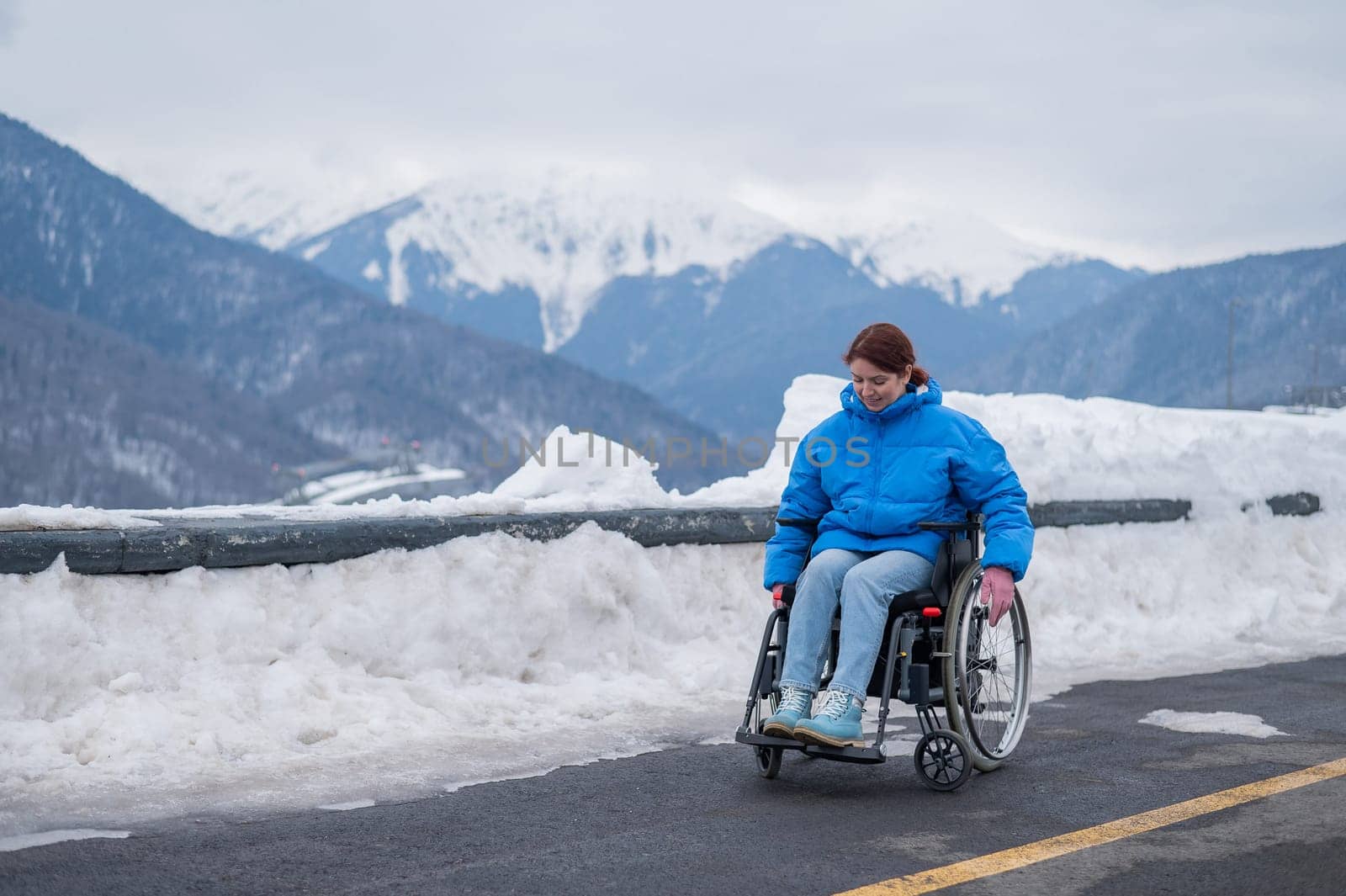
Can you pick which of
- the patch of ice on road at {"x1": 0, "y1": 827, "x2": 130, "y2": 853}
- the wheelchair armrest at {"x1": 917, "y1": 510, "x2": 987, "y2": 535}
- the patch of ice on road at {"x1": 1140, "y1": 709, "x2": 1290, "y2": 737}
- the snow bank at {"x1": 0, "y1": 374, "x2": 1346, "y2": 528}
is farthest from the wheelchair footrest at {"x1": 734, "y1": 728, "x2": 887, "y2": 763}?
the snow bank at {"x1": 0, "y1": 374, "x2": 1346, "y2": 528}

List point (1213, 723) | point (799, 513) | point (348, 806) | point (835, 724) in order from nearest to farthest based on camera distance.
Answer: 1. point (348, 806)
2. point (835, 724)
3. point (799, 513)
4. point (1213, 723)

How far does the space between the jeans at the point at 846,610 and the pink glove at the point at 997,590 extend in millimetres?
194

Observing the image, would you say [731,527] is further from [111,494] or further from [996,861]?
[111,494]

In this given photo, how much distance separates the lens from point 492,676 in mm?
6199

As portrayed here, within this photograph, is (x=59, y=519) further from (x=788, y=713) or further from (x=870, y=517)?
(x=870, y=517)

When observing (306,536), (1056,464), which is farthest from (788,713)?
(1056,464)

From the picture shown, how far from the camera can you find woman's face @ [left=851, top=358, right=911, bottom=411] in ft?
15.8

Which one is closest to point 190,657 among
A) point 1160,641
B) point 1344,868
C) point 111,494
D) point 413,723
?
point 413,723

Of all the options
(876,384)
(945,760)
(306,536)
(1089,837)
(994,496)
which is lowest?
(1089,837)

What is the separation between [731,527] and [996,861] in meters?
3.95

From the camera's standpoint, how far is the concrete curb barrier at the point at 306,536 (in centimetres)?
514

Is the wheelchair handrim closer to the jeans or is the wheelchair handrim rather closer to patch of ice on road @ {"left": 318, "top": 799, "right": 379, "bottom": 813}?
the jeans

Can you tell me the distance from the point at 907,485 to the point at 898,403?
0.94ft

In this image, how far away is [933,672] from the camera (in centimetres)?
468
